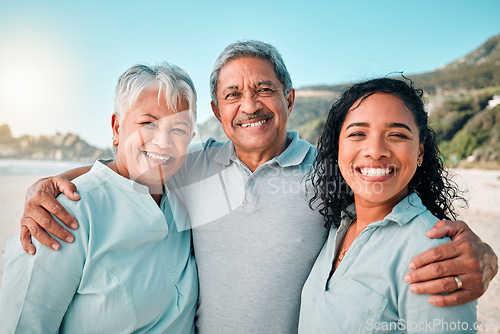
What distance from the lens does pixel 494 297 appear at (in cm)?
560

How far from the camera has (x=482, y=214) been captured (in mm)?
12492

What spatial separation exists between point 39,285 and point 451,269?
1.92 metres

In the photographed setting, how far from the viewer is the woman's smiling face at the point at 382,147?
5.42 ft

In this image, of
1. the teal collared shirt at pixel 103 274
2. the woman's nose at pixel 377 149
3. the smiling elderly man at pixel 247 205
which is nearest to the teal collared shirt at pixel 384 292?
the woman's nose at pixel 377 149

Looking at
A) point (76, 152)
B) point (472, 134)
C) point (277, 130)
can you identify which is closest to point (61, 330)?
point (277, 130)

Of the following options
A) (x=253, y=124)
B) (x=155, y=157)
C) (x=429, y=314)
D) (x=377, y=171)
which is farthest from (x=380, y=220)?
(x=155, y=157)

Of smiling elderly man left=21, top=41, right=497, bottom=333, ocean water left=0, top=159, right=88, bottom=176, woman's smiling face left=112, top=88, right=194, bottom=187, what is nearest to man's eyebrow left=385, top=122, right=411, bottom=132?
smiling elderly man left=21, top=41, right=497, bottom=333

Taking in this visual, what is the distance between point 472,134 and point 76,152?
187ft

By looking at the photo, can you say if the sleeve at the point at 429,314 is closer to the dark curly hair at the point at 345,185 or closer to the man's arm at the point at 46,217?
the dark curly hair at the point at 345,185

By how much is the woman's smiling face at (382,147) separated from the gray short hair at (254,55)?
95 cm

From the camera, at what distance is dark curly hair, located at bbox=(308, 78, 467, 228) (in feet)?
5.74

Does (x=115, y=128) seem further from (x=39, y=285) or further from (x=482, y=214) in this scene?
(x=482, y=214)

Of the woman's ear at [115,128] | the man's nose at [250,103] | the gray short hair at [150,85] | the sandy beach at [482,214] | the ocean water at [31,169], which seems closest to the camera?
the gray short hair at [150,85]

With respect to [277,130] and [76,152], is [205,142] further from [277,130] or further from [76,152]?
[76,152]
